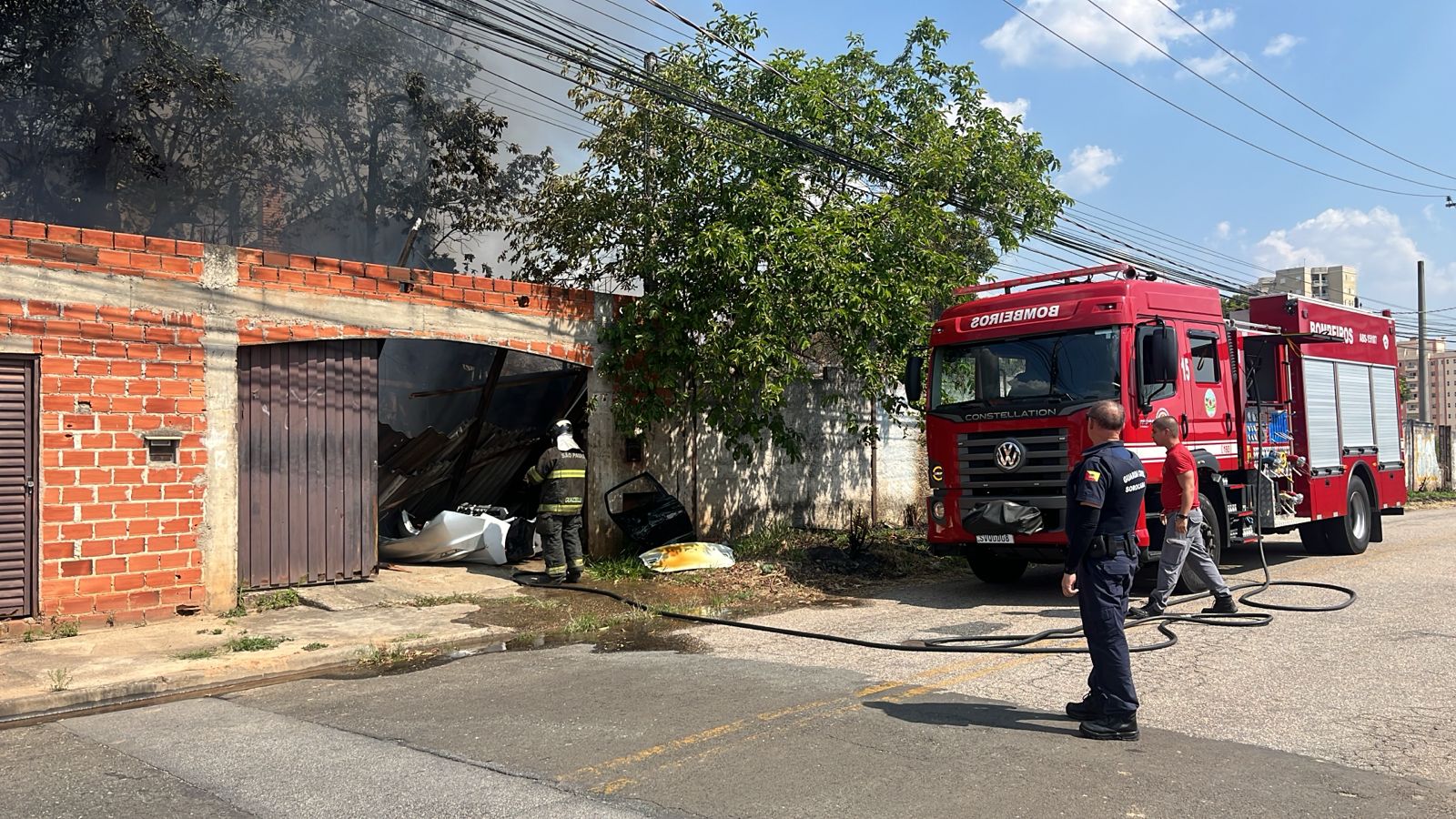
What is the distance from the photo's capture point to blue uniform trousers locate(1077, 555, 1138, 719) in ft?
17.3

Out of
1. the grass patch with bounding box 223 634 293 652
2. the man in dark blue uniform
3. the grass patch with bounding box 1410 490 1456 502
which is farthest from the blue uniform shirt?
the grass patch with bounding box 1410 490 1456 502

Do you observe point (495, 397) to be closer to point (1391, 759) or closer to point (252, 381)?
point (252, 381)

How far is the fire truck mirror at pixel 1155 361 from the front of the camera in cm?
934

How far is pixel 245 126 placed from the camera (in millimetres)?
18078

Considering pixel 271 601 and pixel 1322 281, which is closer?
pixel 271 601

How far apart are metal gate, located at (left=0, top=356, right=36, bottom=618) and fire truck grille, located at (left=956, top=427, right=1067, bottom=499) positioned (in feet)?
26.8

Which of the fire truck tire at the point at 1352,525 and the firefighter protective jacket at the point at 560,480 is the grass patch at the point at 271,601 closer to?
the firefighter protective jacket at the point at 560,480

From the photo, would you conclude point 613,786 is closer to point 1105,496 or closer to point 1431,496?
point 1105,496

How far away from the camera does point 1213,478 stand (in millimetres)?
10492

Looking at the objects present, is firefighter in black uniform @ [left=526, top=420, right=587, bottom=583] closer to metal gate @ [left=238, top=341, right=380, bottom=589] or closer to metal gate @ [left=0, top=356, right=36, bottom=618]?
metal gate @ [left=238, top=341, right=380, bottom=589]

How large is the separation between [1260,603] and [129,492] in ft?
32.1

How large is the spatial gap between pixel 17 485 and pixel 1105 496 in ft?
26.9

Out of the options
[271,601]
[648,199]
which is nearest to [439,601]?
[271,601]

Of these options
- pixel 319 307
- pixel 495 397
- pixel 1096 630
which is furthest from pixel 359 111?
pixel 1096 630
